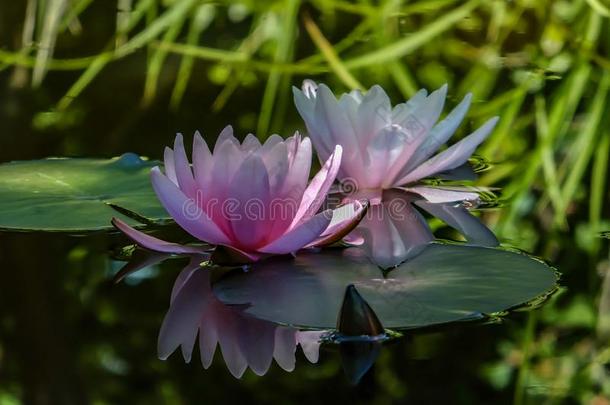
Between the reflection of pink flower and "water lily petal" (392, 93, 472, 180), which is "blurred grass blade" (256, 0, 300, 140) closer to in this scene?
"water lily petal" (392, 93, 472, 180)

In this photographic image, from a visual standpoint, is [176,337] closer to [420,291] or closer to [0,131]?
[420,291]

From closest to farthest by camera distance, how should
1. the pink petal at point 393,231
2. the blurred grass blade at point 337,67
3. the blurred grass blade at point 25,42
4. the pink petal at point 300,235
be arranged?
1. the pink petal at point 300,235
2. the pink petal at point 393,231
3. the blurred grass blade at point 337,67
4. the blurred grass blade at point 25,42

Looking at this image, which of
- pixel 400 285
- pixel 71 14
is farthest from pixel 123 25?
pixel 400 285

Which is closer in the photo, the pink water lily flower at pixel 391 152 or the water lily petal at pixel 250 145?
the water lily petal at pixel 250 145

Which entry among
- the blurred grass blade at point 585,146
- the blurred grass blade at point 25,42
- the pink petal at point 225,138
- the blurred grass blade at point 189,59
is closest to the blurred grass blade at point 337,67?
the blurred grass blade at point 189,59

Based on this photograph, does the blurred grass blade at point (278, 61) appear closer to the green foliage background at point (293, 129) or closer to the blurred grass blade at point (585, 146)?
the green foliage background at point (293, 129)

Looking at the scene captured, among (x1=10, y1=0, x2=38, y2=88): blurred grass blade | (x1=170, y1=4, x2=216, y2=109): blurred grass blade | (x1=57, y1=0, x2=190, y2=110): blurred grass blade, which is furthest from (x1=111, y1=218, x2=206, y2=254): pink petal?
(x1=10, y1=0, x2=38, y2=88): blurred grass blade

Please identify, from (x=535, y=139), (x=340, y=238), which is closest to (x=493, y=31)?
(x=535, y=139)
